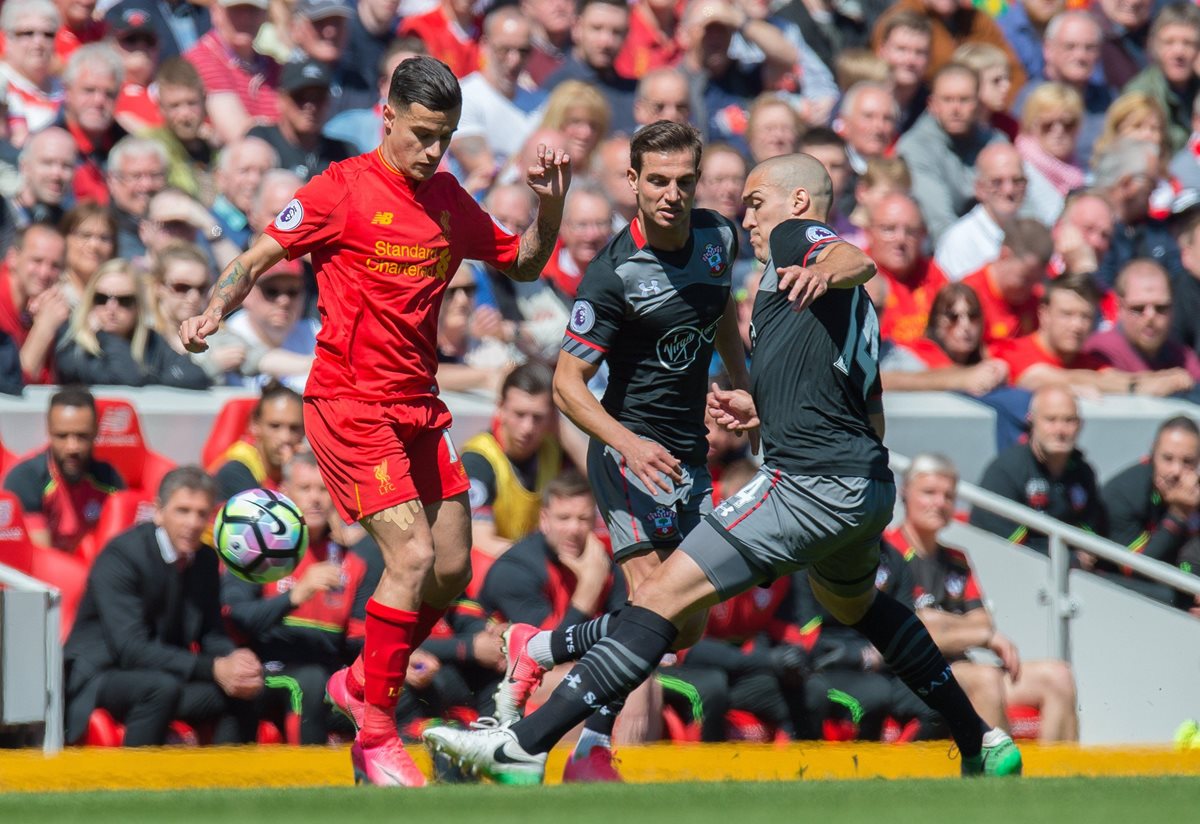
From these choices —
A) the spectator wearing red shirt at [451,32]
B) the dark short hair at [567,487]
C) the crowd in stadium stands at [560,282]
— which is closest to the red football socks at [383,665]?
the crowd in stadium stands at [560,282]

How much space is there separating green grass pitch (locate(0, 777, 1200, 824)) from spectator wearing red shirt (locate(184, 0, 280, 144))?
707 centimetres

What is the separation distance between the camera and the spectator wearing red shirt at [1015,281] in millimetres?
12008

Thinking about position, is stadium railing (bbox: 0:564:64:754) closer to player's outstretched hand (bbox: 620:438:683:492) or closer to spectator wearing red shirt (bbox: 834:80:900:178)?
player's outstretched hand (bbox: 620:438:683:492)

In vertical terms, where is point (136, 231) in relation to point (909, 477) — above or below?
above

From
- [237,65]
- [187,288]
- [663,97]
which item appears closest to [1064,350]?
[663,97]

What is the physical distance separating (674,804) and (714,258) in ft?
7.98

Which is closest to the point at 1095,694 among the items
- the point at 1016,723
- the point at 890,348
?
the point at 1016,723

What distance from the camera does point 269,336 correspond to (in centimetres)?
1071

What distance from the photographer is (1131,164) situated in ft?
44.4

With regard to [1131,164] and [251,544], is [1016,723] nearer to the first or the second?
[251,544]

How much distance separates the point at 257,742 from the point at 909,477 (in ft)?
11.9

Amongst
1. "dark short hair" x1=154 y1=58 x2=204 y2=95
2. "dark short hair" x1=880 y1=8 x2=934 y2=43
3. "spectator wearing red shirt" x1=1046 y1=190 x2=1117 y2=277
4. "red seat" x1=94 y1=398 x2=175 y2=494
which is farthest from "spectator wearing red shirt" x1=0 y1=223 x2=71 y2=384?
"dark short hair" x1=880 y1=8 x2=934 y2=43

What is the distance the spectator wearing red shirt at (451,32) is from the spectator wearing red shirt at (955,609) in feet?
16.9

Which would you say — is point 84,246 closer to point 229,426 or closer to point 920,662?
point 229,426
